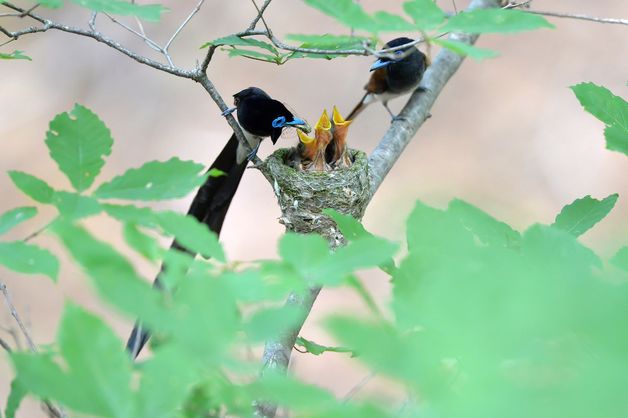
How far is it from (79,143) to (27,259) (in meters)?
0.13

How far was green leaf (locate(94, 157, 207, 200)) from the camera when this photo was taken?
688mm

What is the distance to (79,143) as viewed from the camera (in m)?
0.75

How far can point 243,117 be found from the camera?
2152 mm

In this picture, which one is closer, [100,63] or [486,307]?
[486,307]

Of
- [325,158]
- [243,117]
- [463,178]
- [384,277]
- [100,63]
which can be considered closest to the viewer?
[243,117]

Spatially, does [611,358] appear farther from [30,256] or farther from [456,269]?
[30,256]

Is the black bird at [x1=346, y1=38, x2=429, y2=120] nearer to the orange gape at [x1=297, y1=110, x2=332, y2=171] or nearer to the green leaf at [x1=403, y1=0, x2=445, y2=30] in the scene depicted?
the orange gape at [x1=297, y1=110, x2=332, y2=171]

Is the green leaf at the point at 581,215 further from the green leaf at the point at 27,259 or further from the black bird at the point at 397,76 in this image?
the black bird at the point at 397,76

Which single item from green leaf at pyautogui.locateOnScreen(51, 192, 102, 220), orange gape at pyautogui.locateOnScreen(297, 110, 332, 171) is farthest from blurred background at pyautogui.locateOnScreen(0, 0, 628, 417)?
green leaf at pyautogui.locateOnScreen(51, 192, 102, 220)

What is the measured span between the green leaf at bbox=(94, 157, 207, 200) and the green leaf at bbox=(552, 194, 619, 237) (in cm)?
39

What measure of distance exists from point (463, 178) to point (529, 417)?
14.8 ft

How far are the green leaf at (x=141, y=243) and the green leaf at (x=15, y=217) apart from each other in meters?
0.19

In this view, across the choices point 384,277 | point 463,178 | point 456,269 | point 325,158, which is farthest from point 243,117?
point 463,178

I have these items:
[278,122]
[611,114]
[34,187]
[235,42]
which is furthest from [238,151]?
[34,187]
